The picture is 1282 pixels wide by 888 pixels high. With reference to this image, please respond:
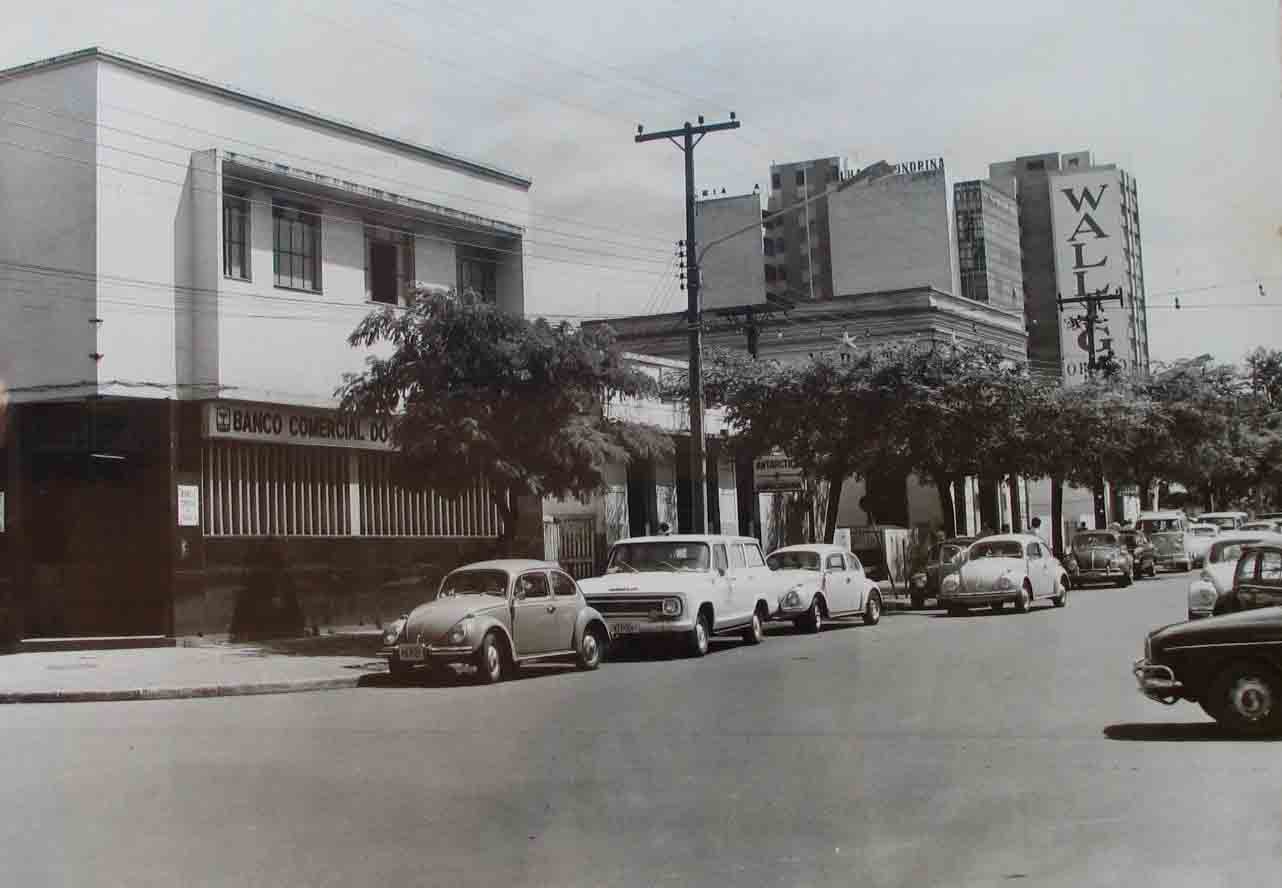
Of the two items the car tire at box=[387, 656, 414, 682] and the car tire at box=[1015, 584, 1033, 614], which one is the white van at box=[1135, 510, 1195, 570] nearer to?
the car tire at box=[1015, 584, 1033, 614]

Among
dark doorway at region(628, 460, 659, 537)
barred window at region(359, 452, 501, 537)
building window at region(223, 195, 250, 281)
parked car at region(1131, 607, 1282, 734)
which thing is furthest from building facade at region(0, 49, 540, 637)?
parked car at region(1131, 607, 1282, 734)

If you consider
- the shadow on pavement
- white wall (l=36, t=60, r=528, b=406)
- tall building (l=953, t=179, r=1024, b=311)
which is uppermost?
tall building (l=953, t=179, r=1024, b=311)

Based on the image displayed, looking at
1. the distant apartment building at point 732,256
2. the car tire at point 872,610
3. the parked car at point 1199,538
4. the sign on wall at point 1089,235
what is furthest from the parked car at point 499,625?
the sign on wall at point 1089,235

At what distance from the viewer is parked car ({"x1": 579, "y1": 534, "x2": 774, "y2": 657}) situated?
1827 cm

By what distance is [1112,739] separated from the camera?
1004 cm

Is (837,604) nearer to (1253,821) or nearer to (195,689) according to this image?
(195,689)

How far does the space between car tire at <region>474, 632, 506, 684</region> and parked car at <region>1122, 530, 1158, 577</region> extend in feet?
93.3

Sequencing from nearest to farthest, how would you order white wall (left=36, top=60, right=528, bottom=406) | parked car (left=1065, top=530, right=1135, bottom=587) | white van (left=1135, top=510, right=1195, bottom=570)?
white wall (left=36, top=60, right=528, bottom=406), parked car (left=1065, top=530, right=1135, bottom=587), white van (left=1135, top=510, right=1195, bottom=570)

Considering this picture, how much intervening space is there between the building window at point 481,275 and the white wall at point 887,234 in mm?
40558

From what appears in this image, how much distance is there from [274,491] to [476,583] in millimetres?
7030

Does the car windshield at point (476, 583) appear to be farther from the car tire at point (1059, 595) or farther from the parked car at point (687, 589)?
the car tire at point (1059, 595)

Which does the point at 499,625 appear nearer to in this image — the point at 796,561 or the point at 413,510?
the point at 796,561

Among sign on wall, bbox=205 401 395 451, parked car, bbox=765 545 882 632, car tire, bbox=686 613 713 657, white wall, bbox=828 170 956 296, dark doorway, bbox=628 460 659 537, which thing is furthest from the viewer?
white wall, bbox=828 170 956 296

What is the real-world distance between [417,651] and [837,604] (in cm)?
990
